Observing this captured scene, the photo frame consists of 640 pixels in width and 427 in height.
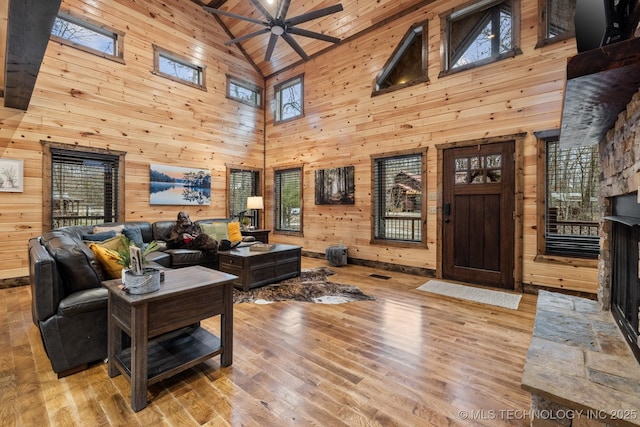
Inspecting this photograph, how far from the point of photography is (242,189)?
7.33 m

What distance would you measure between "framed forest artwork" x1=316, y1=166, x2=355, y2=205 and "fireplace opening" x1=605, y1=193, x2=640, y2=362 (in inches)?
161

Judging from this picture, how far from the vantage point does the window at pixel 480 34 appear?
13.9 feet

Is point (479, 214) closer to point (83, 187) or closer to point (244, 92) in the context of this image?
point (244, 92)

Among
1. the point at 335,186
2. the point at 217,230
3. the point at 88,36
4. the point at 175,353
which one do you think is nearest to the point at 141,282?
the point at 175,353

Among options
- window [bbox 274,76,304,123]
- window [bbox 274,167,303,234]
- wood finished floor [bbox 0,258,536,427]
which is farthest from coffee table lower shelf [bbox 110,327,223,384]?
window [bbox 274,76,304,123]

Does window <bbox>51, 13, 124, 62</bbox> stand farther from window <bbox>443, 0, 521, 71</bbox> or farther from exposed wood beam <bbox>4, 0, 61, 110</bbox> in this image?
window <bbox>443, 0, 521, 71</bbox>

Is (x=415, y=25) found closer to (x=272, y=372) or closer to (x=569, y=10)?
(x=569, y=10)

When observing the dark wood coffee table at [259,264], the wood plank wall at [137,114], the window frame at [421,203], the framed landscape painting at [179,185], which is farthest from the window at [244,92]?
the dark wood coffee table at [259,264]

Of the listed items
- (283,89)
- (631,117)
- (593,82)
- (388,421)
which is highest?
(283,89)

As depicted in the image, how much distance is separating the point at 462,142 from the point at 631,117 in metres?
3.06

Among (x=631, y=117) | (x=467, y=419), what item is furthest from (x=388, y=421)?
(x=631, y=117)

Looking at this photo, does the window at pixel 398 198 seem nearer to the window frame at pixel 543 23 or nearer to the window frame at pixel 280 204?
the window frame at pixel 280 204

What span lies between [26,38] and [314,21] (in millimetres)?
4981

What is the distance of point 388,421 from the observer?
1.62 metres
